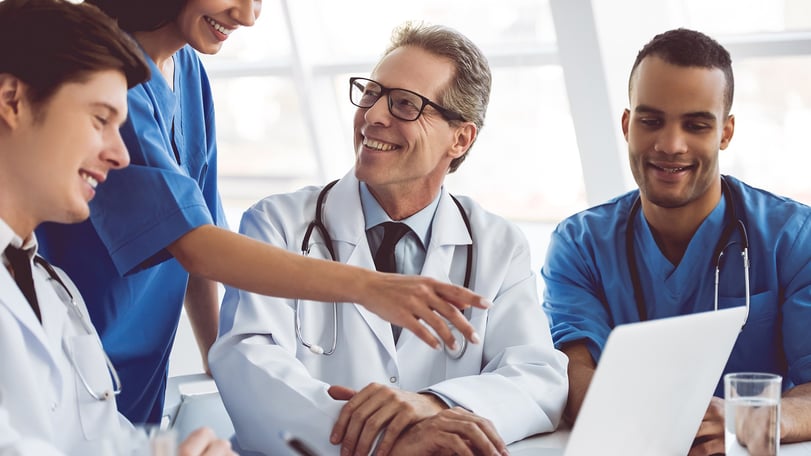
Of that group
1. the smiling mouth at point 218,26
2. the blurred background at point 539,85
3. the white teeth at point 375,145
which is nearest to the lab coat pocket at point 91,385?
the smiling mouth at point 218,26

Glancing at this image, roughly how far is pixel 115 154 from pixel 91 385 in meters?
0.38

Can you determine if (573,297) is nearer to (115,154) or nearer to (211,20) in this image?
(211,20)

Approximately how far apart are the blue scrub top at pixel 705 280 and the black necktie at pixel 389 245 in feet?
1.27

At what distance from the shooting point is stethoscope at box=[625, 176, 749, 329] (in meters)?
2.04

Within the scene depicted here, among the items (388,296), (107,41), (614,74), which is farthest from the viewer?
(614,74)

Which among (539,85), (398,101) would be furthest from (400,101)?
(539,85)

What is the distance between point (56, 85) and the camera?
4.57 ft

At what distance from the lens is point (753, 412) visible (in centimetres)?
130

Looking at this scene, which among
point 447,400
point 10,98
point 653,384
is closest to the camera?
point 653,384

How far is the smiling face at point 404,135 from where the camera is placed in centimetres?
201

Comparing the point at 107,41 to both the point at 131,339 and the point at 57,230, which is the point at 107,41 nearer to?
the point at 57,230

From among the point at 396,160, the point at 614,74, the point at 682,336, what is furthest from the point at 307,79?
the point at 682,336

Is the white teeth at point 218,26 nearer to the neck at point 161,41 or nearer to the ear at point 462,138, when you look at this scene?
the neck at point 161,41

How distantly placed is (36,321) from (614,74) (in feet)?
8.30
